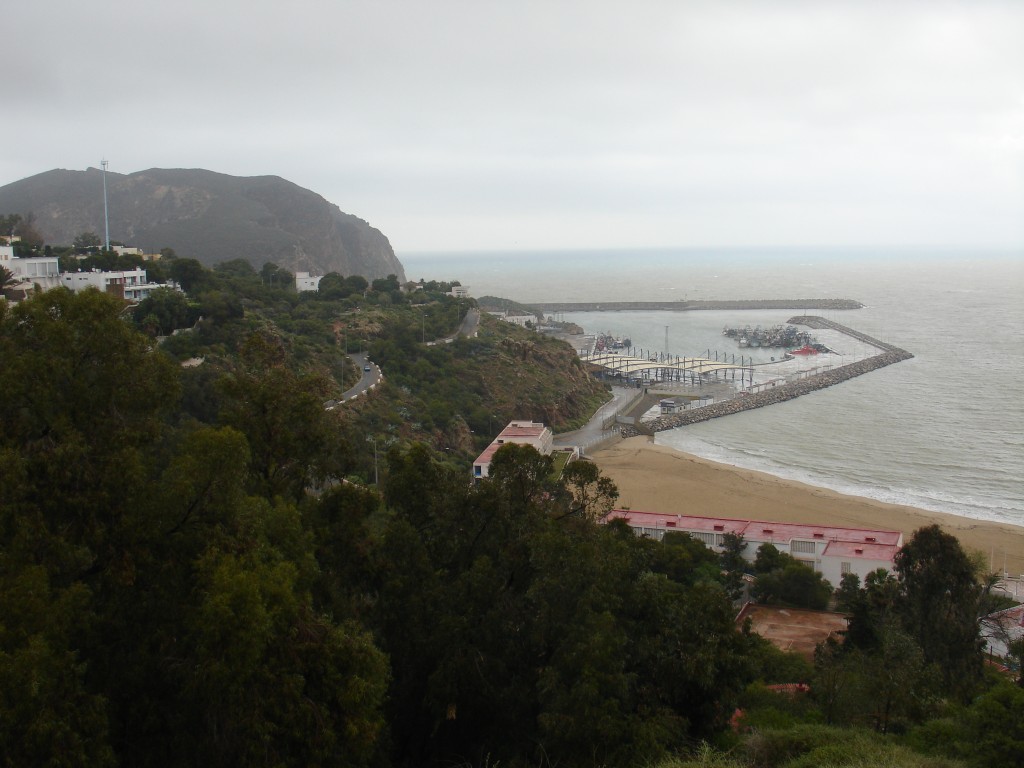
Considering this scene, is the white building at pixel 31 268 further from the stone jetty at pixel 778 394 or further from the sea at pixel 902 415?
the sea at pixel 902 415

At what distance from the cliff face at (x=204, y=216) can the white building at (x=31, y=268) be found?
1589 inches

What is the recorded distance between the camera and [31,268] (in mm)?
25875

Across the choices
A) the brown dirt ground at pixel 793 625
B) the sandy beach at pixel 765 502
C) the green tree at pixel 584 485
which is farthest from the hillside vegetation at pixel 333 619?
the sandy beach at pixel 765 502

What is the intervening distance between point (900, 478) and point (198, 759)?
21175mm

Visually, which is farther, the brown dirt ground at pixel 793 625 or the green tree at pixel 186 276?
the green tree at pixel 186 276

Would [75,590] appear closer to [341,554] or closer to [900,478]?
[341,554]

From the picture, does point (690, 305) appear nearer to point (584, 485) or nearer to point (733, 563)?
point (733, 563)

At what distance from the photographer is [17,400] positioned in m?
5.27

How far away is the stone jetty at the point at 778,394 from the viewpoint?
3122cm

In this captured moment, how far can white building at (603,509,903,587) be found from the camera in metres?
15.3

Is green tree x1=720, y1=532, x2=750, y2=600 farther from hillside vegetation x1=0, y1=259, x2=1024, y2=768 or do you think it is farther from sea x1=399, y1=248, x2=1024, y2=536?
sea x1=399, y1=248, x2=1024, y2=536

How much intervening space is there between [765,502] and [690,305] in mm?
60708

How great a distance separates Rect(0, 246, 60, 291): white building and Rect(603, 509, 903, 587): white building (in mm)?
18509

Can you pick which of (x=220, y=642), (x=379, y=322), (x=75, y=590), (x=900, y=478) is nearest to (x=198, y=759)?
(x=220, y=642)
